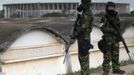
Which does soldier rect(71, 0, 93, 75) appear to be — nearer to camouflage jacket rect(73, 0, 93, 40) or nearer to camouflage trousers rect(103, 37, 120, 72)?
camouflage jacket rect(73, 0, 93, 40)

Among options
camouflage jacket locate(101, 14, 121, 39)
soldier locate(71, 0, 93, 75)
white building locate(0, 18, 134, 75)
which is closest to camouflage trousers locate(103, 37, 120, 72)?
camouflage jacket locate(101, 14, 121, 39)

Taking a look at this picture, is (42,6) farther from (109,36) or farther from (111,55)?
(109,36)

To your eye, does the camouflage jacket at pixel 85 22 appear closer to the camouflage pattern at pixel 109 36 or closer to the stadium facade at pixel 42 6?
the camouflage pattern at pixel 109 36

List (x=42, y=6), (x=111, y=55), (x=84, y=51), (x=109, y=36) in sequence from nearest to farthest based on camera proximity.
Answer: (x=84, y=51) → (x=109, y=36) → (x=111, y=55) → (x=42, y=6)

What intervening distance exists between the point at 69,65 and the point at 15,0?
4019 centimetres

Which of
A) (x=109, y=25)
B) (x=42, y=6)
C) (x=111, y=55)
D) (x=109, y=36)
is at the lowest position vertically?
(x=42, y=6)

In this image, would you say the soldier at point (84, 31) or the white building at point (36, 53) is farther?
the white building at point (36, 53)

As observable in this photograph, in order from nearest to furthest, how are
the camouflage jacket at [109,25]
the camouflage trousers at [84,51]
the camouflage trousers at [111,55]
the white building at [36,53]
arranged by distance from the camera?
the camouflage trousers at [84,51]
the camouflage trousers at [111,55]
the camouflage jacket at [109,25]
the white building at [36,53]

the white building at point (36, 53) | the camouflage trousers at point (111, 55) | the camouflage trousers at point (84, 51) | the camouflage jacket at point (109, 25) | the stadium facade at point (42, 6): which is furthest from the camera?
the stadium facade at point (42, 6)

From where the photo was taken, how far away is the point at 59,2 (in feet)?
159

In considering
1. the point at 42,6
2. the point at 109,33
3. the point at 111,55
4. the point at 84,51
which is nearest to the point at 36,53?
the point at 111,55

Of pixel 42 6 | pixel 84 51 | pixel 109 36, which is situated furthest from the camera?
pixel 42 6

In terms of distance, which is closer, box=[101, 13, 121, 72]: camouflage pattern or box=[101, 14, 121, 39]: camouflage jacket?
box=[101, 13, 121, 72]: camouflage pattern

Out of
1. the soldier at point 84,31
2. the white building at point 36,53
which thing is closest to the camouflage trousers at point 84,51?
the soldier at point 84,31
